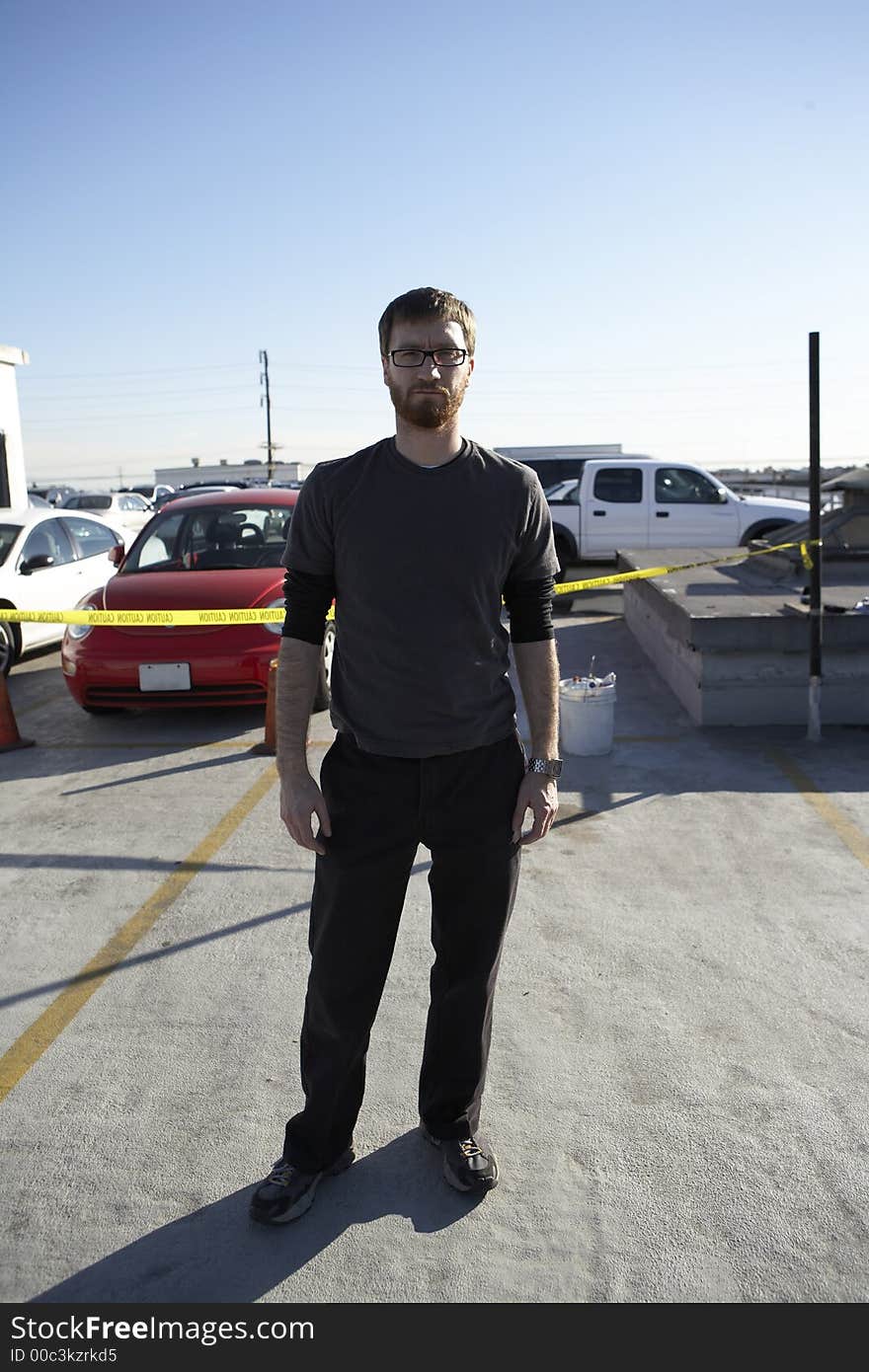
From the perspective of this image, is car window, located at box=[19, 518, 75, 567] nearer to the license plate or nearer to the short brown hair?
the license plate

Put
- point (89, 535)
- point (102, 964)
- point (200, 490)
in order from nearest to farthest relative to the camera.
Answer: point (102, 964)
point (89, 535)
point (200, 490)

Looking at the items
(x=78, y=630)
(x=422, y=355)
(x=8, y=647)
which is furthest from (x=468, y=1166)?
(x=8, y=647)

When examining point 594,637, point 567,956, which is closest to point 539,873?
point 567,956

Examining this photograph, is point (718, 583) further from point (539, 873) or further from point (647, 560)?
point (539, 873)

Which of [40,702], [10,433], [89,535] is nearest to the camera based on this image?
[40,702]

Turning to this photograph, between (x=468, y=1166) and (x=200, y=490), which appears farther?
(x=200, y=490)

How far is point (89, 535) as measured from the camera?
11.0 metres

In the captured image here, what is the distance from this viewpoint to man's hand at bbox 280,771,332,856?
243 cm

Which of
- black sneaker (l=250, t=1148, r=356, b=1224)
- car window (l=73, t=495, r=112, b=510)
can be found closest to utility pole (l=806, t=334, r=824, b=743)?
black sneaker (l=250, t=1148, r=356, b=1224)

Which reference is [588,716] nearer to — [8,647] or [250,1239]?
[250,1239]

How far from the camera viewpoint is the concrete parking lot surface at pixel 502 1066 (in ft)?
7.77

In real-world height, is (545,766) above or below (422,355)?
below

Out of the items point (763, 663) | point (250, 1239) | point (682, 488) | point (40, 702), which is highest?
point (682, 488)

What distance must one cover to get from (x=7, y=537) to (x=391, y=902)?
844 cm
